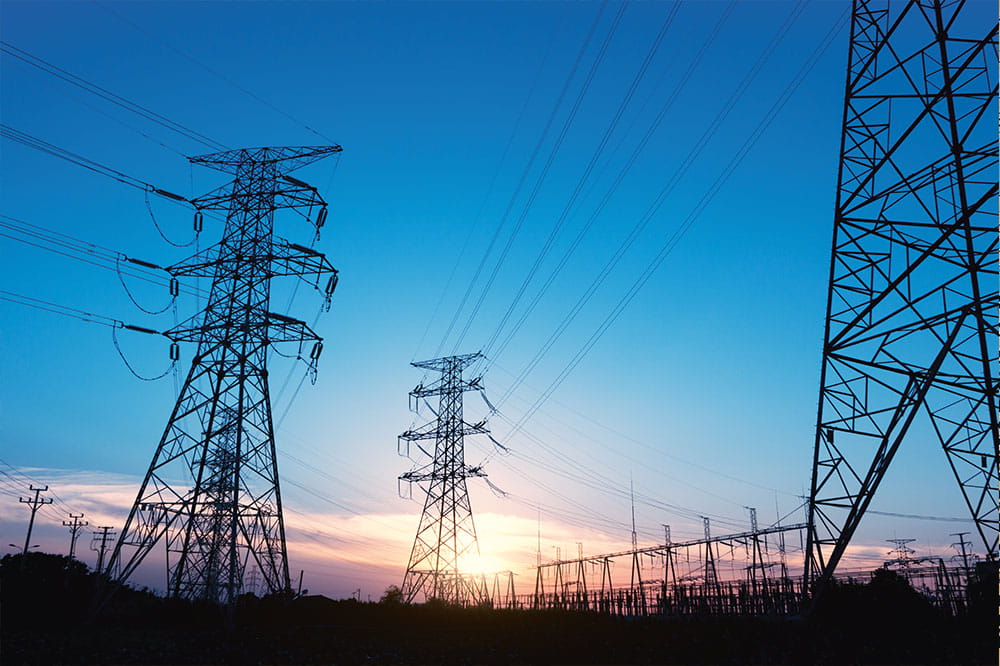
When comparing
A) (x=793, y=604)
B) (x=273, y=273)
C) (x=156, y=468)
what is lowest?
(x=793, y=604)

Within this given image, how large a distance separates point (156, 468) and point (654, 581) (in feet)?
119

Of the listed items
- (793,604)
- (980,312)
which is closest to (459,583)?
(793,604)

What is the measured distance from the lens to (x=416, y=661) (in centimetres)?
1833

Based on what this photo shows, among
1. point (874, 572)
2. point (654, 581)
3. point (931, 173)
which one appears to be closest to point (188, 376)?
point (931, 173)

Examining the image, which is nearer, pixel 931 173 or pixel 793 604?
pixel 931 173

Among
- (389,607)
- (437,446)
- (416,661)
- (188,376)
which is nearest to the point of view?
(416,661)

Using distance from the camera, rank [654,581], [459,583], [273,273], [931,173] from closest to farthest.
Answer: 1. [931,173]
2. [273,273]
3. [459,583]
4. [654,581]

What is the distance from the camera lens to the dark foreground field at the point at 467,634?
17281 mm

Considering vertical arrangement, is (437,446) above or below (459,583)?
above

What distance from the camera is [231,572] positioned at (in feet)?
81.3

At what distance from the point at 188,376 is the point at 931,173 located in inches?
971

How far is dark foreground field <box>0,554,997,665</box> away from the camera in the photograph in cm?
1728

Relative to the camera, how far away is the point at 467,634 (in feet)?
79.0

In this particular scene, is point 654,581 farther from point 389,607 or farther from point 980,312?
point 980,312
